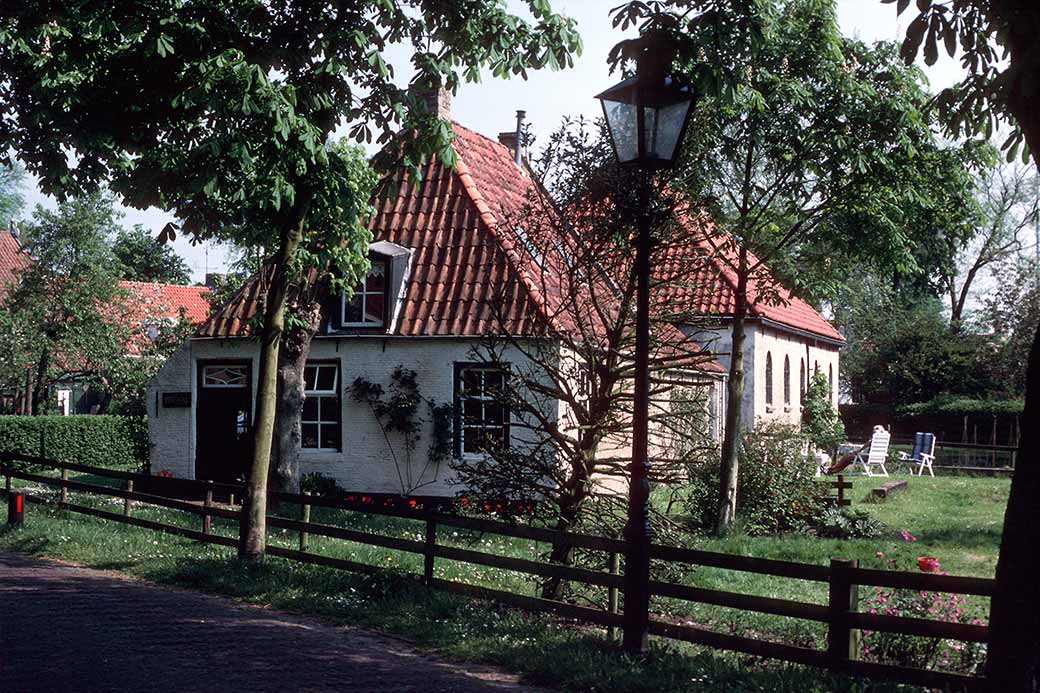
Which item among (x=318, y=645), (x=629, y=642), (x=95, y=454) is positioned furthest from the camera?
(x=95, y=454)

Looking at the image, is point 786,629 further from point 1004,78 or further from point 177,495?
point 177,495

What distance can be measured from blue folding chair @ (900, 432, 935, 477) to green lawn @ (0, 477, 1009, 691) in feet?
38.4

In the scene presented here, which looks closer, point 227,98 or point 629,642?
point 629,642

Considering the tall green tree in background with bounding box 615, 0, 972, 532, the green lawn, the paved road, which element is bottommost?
the paved road

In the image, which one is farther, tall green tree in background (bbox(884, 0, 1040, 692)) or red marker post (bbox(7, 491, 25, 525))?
red marker post (bbox(7, 491, 25, 525))

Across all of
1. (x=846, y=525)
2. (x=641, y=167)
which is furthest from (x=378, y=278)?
(x=641, y=167)

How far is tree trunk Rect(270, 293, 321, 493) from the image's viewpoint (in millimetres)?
20312

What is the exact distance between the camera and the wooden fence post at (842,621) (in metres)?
7.99

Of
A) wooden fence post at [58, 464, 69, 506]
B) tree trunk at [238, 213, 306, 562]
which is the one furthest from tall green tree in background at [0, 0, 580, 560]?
wooden fence post at [58, 464, 69, 506]

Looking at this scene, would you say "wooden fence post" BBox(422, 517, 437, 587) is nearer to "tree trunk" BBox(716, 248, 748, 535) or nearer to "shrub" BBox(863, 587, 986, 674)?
"shrub" BBox(863, 587, 986, 674)

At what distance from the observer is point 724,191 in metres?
18.6

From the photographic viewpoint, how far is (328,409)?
22234 mm

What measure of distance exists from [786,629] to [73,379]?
104 ft

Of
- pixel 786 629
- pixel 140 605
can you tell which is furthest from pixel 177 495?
pixel 786 629
